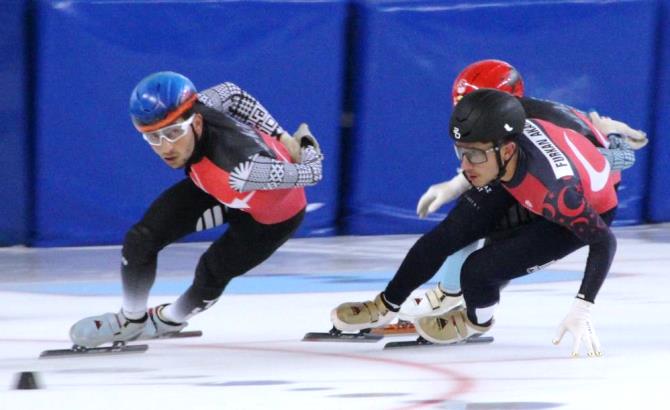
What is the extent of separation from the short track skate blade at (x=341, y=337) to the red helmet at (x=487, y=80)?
1.05 metres

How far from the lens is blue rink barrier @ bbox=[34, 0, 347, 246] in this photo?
936 cm

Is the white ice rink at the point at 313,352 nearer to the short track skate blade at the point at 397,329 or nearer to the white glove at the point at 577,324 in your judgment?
the white glove at the point at 577,324

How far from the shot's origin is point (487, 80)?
6098mm

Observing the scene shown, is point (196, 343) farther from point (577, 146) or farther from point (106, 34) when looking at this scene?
point (106, 34)

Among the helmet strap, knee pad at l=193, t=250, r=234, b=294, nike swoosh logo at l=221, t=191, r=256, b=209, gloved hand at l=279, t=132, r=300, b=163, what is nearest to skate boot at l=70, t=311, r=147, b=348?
knee pad at l=193, t=250, r=234, b=294

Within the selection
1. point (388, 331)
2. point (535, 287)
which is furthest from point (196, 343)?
point (535, 287)

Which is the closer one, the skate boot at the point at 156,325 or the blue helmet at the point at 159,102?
the blue helmet at the point at 159,102

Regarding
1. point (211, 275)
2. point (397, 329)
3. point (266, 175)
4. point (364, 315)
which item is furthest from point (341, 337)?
point (266, 175)

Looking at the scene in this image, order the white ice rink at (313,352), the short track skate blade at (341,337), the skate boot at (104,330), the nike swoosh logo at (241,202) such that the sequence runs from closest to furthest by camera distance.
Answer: the white ice rink at (313,352) < the nike swoosh logo at (241,202) < the skate boot at (104,330) < the short track skate blade at (341,337)

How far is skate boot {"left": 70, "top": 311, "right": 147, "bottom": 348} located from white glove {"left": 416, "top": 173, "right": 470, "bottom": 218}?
1.25 metres

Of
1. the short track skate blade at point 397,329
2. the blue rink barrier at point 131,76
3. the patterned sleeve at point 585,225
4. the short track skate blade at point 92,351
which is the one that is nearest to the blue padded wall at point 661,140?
the blue rink barrier at point 131,76

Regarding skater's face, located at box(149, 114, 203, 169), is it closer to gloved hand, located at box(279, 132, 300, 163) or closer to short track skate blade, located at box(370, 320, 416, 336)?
gloved hand, located at box(279, 132, 300, 163)

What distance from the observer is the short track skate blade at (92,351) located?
5.89 metres

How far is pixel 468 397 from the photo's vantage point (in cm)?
496
